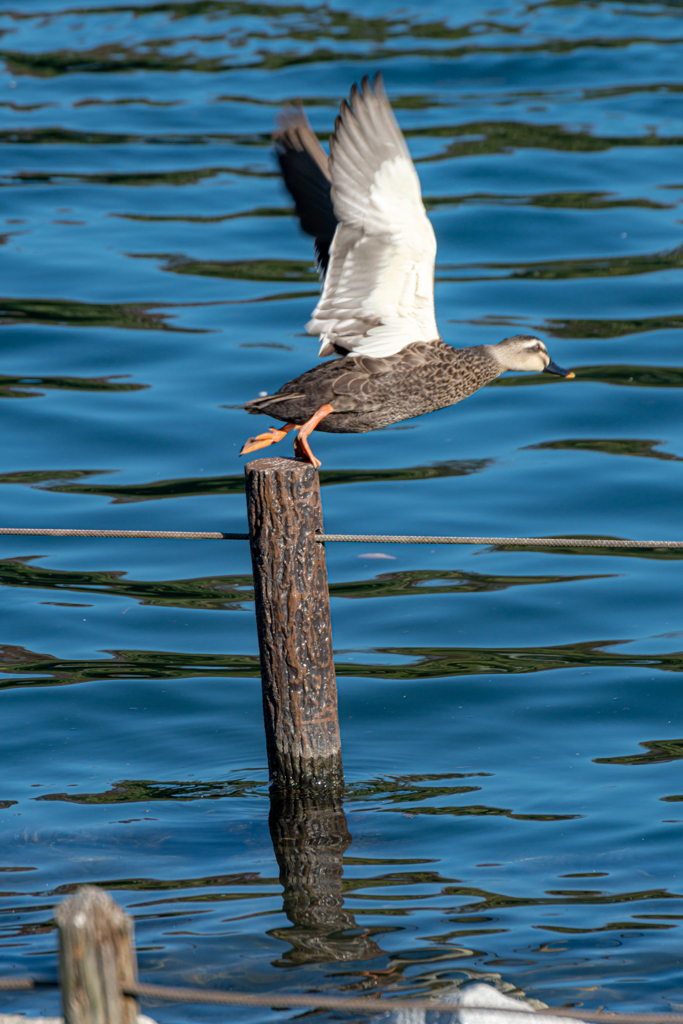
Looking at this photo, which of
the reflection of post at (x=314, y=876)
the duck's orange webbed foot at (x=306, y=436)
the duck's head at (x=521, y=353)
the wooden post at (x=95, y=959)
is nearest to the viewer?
the wooden post at (x=95, y=959)

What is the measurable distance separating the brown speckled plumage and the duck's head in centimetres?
29

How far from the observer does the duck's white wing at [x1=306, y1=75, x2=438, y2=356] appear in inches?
196

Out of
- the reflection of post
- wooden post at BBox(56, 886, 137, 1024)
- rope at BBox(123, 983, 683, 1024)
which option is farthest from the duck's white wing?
wooden post at BBox(56, 886, 137, 1024)

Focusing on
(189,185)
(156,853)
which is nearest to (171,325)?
(189,185)

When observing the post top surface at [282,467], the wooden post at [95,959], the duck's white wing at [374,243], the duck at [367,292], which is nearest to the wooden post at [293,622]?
the post top surface at [282,467]

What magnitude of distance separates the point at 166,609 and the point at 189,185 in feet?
31.7

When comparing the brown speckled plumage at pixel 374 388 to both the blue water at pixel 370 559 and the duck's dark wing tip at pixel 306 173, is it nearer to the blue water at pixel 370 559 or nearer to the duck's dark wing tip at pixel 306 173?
the duck's dark wing tip at pixel 306 173

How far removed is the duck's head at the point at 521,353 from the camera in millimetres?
5973

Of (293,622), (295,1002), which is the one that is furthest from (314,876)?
(295,1002)

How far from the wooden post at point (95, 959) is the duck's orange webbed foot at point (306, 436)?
7.36ft

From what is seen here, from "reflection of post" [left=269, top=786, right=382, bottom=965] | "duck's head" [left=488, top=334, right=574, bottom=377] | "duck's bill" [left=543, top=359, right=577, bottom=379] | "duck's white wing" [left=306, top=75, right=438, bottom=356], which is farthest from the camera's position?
"duck's bill" [left=543, top=359, right=577, bottom=379]

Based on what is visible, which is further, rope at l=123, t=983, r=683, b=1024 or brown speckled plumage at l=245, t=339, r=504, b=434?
brown speckled plumage at l=245, t=339, r=504, b=434

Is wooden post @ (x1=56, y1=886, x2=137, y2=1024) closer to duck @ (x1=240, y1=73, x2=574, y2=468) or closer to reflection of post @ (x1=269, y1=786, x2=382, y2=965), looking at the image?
reflection of post @ (x1=269, y1=786, x2=382, y2=965)

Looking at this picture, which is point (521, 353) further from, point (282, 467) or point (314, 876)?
point (314, 876)
